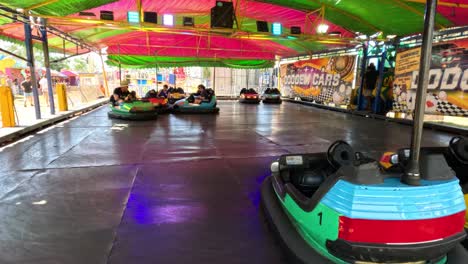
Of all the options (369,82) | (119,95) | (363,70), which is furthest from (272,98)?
(119,95)

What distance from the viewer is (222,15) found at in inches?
266

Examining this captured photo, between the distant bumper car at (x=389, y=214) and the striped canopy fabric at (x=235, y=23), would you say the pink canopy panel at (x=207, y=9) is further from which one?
the distant bumper car at (x=389, y=214)

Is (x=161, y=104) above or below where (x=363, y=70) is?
below

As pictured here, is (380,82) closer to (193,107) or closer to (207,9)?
(207,9)

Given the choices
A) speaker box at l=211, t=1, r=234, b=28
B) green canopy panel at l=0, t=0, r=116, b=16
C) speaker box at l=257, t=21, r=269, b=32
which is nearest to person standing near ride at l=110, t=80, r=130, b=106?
green canopy panel at l=0, t=0, r=116, b=16

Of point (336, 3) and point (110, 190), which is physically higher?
point (336, 3)

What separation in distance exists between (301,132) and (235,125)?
1484 millimetres

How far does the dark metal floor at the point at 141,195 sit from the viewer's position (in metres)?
1.73

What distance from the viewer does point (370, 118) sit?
26.6ft

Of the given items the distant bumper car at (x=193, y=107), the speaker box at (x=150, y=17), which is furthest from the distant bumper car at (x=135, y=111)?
the speaker box at (x=150, y=17)

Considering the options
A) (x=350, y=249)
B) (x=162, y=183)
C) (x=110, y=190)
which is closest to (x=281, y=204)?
(x=350, y=249)

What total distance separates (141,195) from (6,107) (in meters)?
4.25

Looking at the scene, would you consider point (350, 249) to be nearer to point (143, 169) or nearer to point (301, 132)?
point (143, 169)

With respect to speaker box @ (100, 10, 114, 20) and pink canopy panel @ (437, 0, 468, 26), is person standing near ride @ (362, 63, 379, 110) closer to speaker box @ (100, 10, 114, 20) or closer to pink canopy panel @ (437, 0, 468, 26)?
pink canopy panel @ (437, 0, 468, 26)
